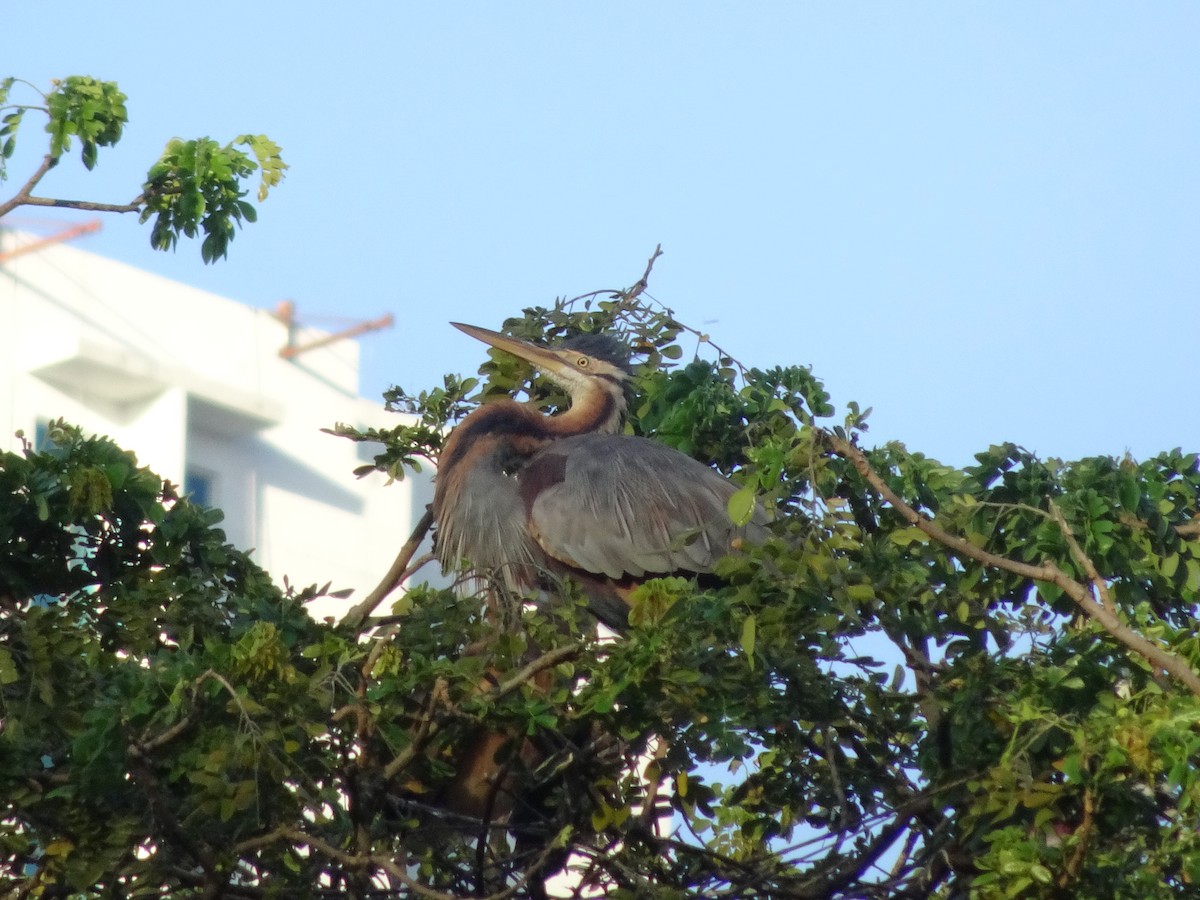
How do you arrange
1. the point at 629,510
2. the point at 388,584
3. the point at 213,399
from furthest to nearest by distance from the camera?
1. the point at 213,399
2. the point at 629,510
3. the point at 388,584

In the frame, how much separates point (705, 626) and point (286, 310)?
1404 cm

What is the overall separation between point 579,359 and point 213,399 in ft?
31.9

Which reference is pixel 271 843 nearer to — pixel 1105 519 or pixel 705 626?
Answer: pixel 705 626

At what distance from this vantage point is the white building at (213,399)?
14.9 metres

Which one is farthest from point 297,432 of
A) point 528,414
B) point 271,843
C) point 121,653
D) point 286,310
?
point 271,843

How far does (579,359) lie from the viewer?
6664mm

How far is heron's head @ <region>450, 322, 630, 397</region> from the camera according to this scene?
645cm

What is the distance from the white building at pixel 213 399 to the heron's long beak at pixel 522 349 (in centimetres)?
735

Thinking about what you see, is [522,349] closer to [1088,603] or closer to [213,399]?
[1088,603]

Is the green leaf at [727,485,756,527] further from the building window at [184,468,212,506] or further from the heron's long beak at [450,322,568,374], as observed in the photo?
the building window at [184,468,212,506]

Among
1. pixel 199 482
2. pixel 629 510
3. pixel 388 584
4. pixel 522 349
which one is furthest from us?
pixel 199 482

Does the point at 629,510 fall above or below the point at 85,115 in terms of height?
below

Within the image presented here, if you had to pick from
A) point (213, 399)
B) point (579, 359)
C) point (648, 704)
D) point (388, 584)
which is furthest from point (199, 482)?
point (648, 704)

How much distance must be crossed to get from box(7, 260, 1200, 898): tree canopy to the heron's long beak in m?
2.00
